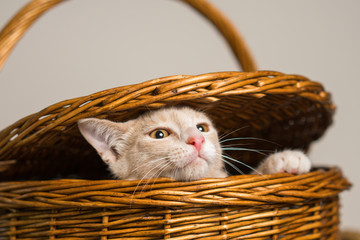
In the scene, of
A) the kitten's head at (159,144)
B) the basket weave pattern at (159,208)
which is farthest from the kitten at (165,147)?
the basket weave pattern at (159,208)

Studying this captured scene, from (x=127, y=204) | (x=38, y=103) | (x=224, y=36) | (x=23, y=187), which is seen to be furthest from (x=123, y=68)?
(x=127, y=204)

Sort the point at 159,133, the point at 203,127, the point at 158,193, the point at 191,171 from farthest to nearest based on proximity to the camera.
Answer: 1. the point at 203,127
2. the point at 159,133
3. the point at 191,171
4. the point at 158,193

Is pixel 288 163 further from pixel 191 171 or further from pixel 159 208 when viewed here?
pixel 159 208

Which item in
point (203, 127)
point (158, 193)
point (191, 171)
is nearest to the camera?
point (158, 193)

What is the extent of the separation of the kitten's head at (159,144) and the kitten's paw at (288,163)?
7.9 inches

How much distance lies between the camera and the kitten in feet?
3.42

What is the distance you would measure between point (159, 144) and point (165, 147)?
0.10ft

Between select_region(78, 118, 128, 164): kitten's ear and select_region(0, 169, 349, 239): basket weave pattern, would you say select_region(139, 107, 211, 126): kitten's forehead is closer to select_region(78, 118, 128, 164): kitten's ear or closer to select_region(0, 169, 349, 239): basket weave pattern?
select_region(78, 118, 128, 164): kitten's ear

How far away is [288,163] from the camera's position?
3.86ft

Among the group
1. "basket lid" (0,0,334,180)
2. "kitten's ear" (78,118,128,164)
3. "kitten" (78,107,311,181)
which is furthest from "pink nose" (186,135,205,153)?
"kitten's ear" (78,118,128,164)

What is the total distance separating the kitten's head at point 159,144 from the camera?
3.42 feet

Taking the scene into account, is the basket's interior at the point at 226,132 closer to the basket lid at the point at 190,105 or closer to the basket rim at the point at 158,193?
the basket lid at the point at 190,105

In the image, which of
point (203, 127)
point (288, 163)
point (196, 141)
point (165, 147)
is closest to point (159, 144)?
point (165, 147)

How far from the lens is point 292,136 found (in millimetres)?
1675
